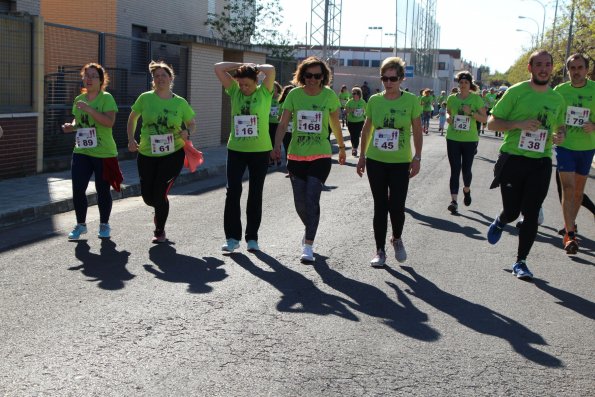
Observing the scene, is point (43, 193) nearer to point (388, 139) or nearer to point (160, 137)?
point (160, 137)

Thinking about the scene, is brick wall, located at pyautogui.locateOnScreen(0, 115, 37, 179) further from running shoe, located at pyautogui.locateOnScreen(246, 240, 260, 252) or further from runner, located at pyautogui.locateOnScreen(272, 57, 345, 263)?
runner, located at pyautogui.locateOnScreen(272, 57, 345, 263)

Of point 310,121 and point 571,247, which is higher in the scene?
point 310,121

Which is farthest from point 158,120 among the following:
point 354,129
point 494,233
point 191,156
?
point 354,129

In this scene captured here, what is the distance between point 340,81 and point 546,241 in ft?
184

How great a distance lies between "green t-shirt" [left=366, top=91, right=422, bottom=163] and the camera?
760 centimetres

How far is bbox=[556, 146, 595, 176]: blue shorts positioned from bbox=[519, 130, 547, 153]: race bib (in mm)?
1555

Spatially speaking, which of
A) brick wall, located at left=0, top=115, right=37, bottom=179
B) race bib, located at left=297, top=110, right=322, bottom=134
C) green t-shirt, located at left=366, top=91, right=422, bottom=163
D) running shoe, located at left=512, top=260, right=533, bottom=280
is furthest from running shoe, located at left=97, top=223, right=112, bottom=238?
brick wall, located at left=0, top=115, right=37, bottom=179

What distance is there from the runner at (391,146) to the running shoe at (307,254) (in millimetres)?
568

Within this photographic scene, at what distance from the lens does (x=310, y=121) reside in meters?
7.88

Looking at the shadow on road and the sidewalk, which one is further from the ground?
the sidewalk

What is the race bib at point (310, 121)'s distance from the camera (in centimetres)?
788

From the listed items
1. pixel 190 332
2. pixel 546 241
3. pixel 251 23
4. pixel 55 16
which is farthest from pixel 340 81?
→ pixel 190 332

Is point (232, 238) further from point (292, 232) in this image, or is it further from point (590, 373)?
point (590, 373)

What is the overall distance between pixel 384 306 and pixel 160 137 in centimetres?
340
